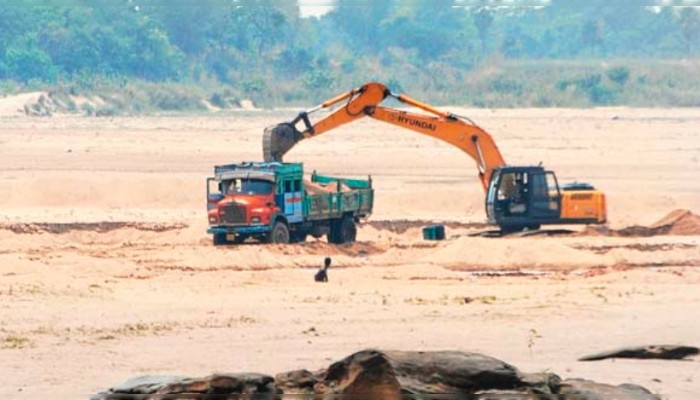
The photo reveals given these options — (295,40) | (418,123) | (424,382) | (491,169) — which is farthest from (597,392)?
(295,40)

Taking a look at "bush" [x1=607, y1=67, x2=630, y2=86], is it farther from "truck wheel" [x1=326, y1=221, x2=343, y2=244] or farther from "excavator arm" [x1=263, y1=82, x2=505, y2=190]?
"truck wheel" [x1=326, y1=221, x2=343, y2=244]

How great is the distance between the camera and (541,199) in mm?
39281

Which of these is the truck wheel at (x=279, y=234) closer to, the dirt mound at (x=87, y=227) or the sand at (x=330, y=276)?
the sand at (x=330, y=276)

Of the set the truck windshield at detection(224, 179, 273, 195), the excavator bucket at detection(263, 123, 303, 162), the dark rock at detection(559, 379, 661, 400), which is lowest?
the dark rock at detection(559, 379, 661, 400)

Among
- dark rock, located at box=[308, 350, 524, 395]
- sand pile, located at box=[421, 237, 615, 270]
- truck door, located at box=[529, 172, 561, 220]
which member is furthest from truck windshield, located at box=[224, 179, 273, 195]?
dark rock, located at box=[308, 350, 524, 395]

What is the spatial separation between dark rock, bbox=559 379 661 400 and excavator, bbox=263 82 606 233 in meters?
23.6

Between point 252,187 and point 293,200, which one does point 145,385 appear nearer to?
point 252,187

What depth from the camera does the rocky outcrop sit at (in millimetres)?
14641

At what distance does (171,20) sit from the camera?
119 meters

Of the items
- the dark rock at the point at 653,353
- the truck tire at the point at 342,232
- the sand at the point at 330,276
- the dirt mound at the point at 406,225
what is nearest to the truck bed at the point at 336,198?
the truck tire at the point at 342,232

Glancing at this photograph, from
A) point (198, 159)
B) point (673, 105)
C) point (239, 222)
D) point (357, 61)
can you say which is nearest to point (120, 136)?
point (198, 159)

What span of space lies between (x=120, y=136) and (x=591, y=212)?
39186mm

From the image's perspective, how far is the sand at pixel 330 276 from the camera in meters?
20.8

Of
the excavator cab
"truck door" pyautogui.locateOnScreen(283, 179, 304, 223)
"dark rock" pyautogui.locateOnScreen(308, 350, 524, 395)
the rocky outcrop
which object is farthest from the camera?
the excavator cab
